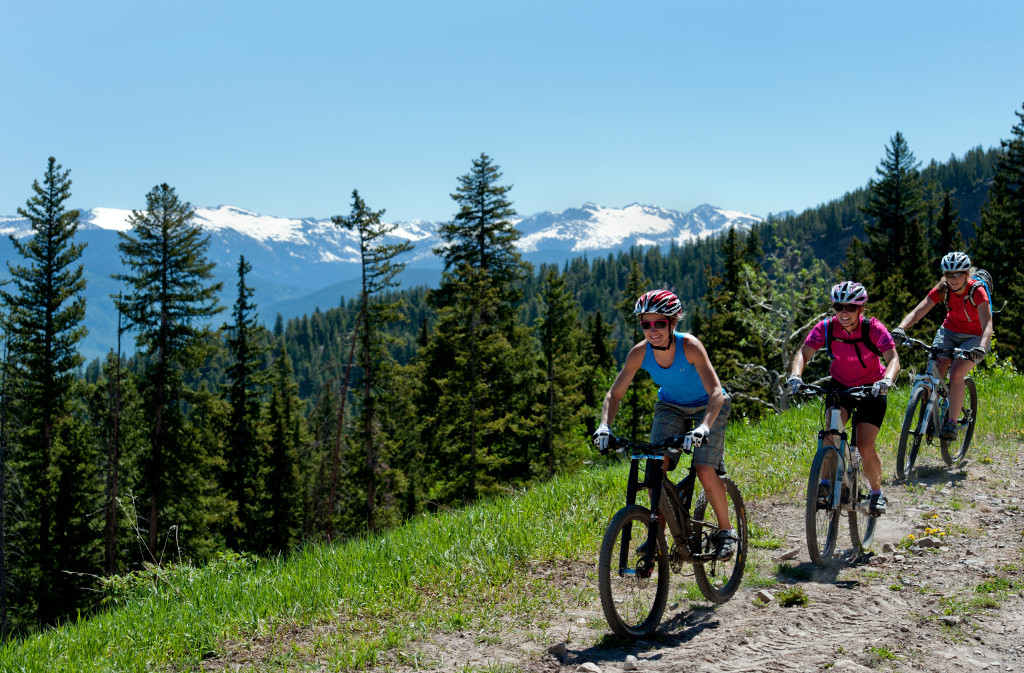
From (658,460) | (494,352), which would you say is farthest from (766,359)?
(658,460)

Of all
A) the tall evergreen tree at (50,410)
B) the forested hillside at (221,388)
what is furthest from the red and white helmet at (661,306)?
the tall evergreen tree at (50,410)

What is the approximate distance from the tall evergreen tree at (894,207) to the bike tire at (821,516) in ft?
200

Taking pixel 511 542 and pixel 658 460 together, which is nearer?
pixel 658 460

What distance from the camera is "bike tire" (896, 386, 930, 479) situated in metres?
8.46

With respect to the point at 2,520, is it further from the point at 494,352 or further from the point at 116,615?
the point at 116,615

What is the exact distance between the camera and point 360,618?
5.24 m

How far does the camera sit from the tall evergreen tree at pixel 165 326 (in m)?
27.0

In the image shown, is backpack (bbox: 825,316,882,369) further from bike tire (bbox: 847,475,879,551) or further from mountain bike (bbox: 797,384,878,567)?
bike tire (bbox: 847,475,879,551)

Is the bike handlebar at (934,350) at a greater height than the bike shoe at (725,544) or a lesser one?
greater

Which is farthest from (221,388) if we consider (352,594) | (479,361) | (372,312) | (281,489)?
(352,594)

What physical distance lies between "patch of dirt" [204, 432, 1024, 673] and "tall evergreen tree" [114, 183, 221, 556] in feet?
83.7

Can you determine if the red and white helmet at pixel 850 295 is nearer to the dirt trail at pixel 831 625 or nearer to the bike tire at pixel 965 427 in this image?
the dirt trail at pixel 831 625

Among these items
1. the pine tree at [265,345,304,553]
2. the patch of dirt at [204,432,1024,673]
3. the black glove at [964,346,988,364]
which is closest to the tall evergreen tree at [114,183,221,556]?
the pine tree at [265,345,304,553]

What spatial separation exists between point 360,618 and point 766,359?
33703 millimetres
